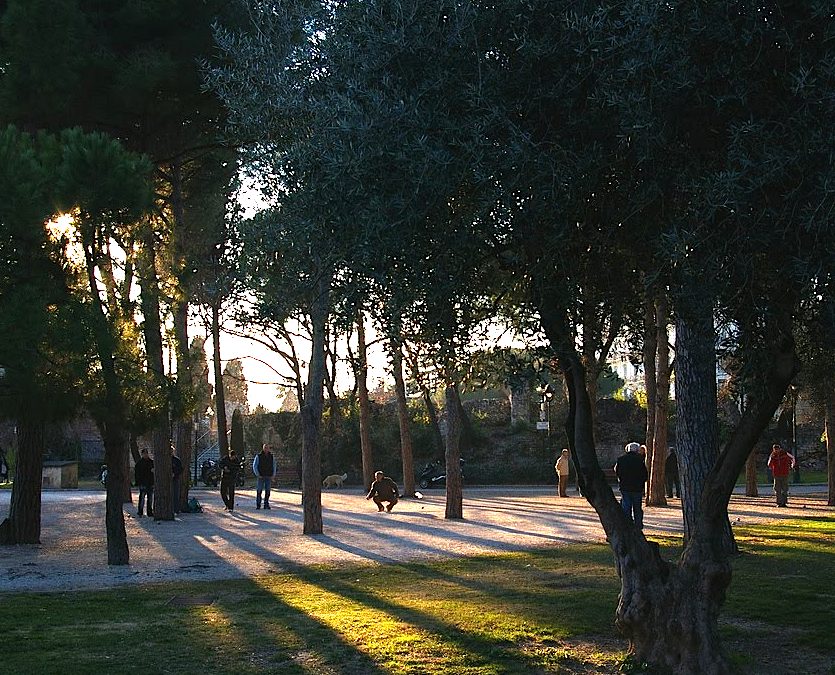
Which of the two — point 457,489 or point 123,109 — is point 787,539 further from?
point 123,109

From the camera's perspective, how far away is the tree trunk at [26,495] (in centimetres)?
2114

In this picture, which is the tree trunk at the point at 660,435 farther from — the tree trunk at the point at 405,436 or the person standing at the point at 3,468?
the person standing at the point at 3,468

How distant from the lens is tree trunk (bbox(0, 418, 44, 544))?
21141 mm

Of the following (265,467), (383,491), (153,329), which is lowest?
(383,491)

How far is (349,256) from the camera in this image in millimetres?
8508

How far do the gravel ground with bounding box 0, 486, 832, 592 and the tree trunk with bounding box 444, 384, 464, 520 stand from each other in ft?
1.45

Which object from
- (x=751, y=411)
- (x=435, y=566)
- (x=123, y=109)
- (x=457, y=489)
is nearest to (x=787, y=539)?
(x=435, y=566)

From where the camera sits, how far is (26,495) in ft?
69.8

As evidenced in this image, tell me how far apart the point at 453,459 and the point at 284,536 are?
547 centimetres

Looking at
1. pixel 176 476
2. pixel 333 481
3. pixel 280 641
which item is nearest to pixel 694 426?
pixel 280 641

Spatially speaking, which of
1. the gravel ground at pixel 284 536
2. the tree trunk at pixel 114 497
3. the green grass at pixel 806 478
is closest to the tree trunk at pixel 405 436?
the gravel ground at pixel 284 536

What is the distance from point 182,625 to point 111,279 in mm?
7497

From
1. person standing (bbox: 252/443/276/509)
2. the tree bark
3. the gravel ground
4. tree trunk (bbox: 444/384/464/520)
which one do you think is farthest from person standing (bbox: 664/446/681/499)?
the tree bark

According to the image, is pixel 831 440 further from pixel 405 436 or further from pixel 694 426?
pixel 694 426
